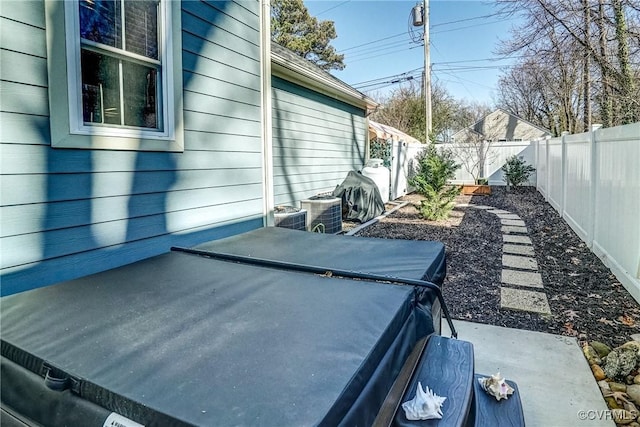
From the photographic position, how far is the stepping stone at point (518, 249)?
5.36 metres

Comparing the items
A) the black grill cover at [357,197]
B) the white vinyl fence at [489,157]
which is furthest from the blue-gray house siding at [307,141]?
the white vinyl fence at [489,157]

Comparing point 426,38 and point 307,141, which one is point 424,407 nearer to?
point 307,141

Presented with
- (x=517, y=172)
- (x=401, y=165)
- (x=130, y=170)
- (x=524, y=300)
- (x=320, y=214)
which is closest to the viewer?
(x=130, y=170)

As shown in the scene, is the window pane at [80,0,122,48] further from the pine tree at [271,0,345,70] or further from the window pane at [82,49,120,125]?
the pine tree at [271,0,345,70]

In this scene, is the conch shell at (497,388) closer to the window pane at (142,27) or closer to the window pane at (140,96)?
the window pane at (140,96)

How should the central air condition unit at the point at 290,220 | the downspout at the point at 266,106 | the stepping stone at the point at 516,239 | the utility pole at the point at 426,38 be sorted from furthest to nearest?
the utility pole at the point at 426,38 < the stepping stone at the point at 516,239 < the central air condition unit at the point at 290,220 < the downspout at the point at 266,106

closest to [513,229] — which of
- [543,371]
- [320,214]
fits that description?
[320,214]

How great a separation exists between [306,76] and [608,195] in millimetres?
4463

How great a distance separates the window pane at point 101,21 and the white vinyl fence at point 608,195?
4.16 m

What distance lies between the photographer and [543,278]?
4254mm

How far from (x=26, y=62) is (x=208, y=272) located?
1296mm

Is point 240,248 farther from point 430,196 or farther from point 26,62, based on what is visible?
point 430,196

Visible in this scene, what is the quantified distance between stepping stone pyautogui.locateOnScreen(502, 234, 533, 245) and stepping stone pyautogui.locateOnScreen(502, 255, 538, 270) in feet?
3.09

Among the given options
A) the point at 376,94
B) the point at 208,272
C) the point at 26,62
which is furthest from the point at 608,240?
the point at 376,94
